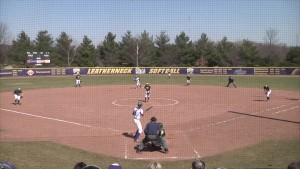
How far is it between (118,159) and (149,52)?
160 feet

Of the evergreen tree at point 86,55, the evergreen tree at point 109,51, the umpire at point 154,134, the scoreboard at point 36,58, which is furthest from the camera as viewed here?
the evergreen tree at point 109,51

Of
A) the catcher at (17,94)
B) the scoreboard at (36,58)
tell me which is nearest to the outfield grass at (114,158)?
the catcher at (17,94)

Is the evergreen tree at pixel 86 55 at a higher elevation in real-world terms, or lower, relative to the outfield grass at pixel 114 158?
higher

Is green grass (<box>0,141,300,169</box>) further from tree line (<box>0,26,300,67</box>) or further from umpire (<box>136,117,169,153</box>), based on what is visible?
tree line (<box>0,26,300,67</box>)

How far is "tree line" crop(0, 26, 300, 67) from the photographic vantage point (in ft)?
162

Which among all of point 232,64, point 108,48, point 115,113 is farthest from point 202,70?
point 115,113

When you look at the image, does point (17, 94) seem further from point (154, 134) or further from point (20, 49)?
point (20, 49)

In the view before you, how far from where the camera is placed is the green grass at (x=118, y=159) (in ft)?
30.5

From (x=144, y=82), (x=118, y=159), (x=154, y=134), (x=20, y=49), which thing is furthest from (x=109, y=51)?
(x=118, y=159)

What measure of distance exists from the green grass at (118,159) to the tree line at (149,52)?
128ft

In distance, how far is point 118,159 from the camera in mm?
10023

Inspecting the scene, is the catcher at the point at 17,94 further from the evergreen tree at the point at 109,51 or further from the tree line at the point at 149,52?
the evergreen tree at the point at 109,51

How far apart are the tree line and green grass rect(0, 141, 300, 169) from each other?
3894cm

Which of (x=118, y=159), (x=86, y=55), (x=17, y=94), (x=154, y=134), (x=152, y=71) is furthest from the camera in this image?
(x=86, y=55)
